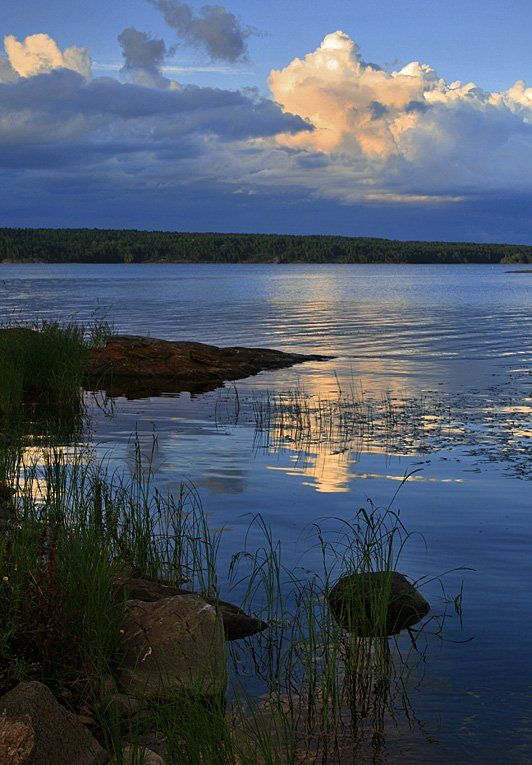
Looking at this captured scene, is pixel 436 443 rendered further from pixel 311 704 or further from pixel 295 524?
pixel 311 704

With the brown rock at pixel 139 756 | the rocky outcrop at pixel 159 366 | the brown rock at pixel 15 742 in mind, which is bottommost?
the brown rock at pixel 139 756

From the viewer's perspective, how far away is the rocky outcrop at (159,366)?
25953 mm

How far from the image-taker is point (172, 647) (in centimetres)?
692

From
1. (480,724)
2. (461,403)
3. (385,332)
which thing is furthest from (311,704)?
(385,332)

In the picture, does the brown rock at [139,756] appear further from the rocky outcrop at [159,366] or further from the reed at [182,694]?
the rocky outcrop at [159,366]

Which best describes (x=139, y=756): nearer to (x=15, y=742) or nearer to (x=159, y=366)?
(x=15, y=742)

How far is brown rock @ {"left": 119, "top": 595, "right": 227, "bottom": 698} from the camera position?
21.8 feet

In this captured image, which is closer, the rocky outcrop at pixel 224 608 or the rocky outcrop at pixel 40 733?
the rocky outcrop at pixel 40 733

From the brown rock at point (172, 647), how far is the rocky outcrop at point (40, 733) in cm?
89

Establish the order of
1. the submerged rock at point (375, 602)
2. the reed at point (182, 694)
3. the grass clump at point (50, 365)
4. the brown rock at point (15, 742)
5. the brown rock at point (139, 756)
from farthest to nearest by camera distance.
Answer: the grass clump at point (50, 365) < the submerged rock at point (375, 602) < the reed at point (182, 694) < the brown rock at point (139, 756) < the brown rock at point (15, 742)

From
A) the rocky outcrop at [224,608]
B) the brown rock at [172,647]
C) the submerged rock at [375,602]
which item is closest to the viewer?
the brown rock at [172,647]

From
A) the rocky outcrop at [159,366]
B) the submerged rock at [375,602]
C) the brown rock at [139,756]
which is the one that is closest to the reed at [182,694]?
the brown rock at [139,756]

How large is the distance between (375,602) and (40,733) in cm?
295

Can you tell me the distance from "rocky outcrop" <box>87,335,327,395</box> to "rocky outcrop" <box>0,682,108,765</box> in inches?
774
